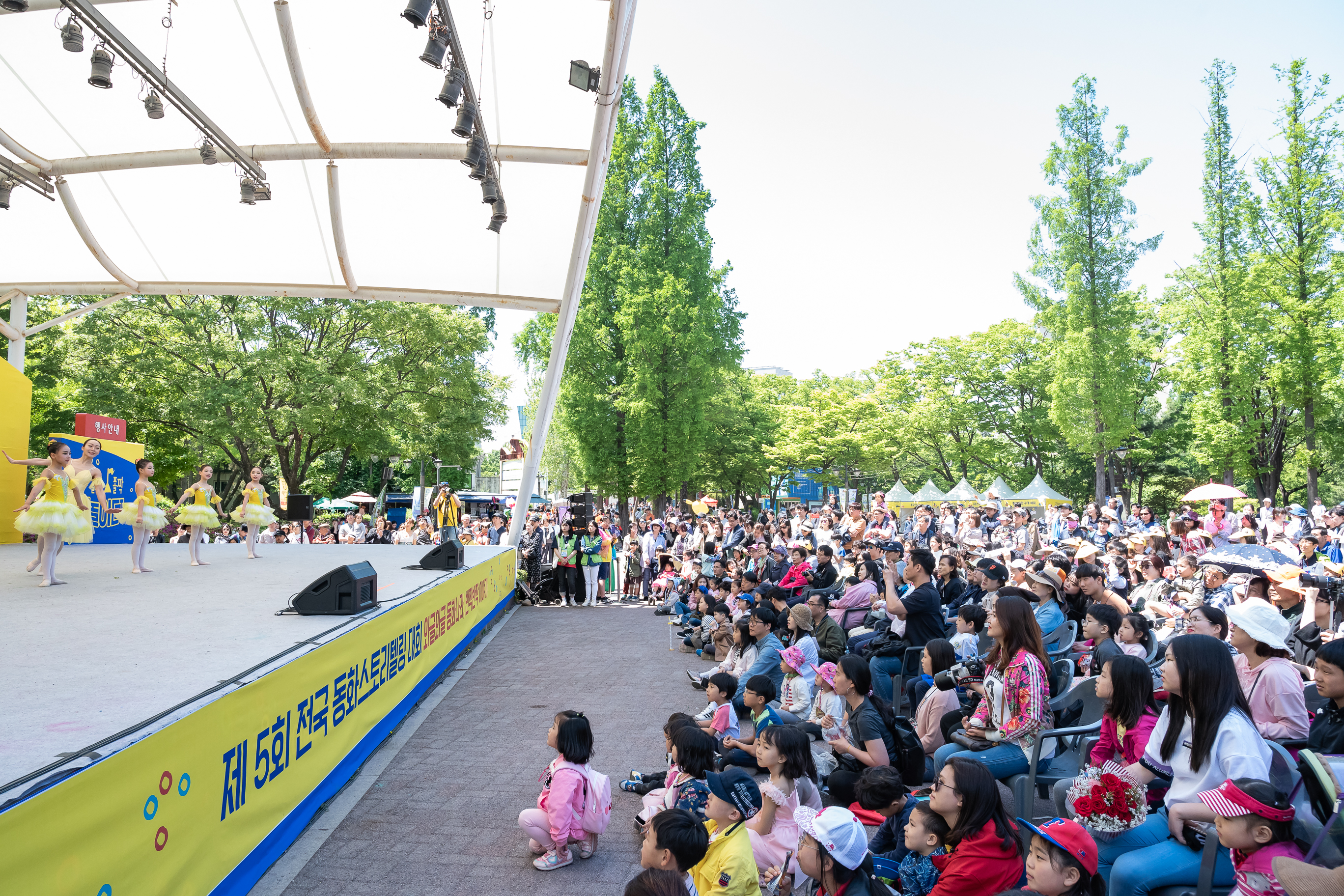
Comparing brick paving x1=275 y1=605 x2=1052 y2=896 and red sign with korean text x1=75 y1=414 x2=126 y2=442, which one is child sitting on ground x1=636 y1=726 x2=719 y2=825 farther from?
red sign with korean text x1=75 y1=414 x2=126 y2=442

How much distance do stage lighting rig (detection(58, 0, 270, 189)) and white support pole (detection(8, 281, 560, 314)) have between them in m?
3.78

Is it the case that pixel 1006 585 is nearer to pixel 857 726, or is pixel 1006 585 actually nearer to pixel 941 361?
pixel 857 726

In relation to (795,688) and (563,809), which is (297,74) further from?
(563,809)

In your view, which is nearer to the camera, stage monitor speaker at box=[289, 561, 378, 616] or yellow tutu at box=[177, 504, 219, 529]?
stage monitor speaker at box=[289, 561, 378, 616]

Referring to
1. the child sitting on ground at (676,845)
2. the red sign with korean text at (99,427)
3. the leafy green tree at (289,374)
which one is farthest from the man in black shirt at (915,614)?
the leafy green tree at (289,374)

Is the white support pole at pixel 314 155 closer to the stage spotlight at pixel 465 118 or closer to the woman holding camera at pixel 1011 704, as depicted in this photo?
the stage spotlight at pixel 465 118

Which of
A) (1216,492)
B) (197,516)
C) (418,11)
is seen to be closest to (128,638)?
(418,11)

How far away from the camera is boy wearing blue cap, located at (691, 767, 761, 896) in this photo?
338 centimetres

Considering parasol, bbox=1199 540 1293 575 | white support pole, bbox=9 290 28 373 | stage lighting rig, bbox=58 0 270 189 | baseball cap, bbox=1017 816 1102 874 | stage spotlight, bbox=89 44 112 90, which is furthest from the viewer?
white support pole, bbox=9 290 28 373

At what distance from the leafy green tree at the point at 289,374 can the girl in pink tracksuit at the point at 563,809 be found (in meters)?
23.3

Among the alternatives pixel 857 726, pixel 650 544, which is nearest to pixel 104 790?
pixel 857 726

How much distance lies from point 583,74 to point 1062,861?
9.24 metres

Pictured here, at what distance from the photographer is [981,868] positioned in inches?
122

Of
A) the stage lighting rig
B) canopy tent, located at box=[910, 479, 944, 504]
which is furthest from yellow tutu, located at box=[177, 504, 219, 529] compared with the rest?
canopy tent, located at box=[910, 479, 944, 504]
